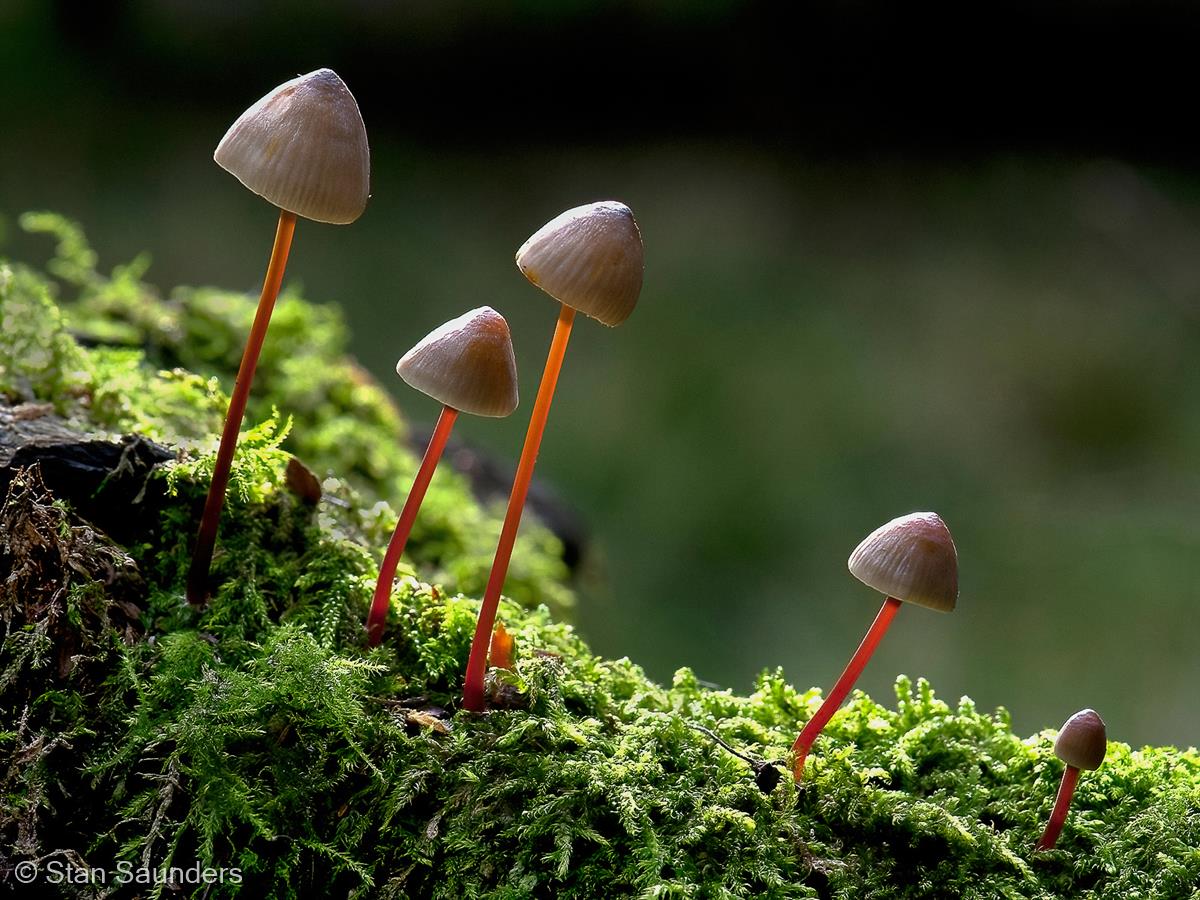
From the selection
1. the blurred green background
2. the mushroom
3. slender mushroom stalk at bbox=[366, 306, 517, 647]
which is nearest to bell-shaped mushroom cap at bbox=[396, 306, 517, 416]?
Result: slender mushroom stalk at bbox=[366, 306, 517, 647]

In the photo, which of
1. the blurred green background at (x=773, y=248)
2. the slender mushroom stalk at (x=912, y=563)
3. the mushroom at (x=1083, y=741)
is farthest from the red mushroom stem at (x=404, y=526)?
the blurred green background at (x=773, y=248)

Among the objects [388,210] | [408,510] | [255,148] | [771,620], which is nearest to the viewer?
[255,148]

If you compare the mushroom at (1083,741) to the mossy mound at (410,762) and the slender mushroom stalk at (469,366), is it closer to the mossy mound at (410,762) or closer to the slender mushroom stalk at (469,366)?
the mossy mound at (410,762)

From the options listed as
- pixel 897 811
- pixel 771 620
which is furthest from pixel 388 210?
pixel 897 811

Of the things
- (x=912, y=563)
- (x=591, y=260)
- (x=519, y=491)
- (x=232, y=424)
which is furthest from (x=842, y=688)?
(x=232, y=424)

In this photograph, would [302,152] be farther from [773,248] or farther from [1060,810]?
[773,248]

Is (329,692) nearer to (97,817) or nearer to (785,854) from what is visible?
(97,817)
